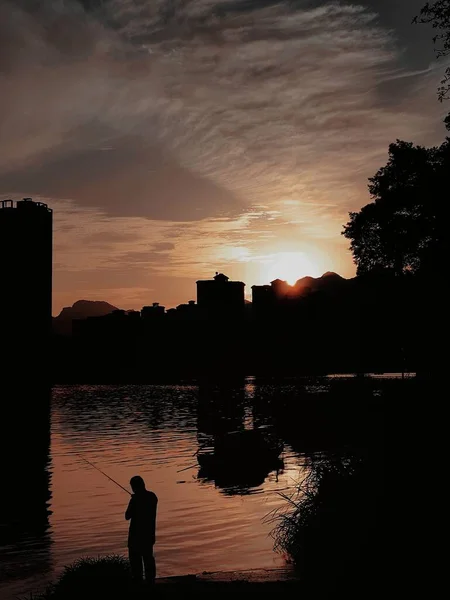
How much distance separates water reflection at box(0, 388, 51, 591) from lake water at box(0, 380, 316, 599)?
0.25 feet

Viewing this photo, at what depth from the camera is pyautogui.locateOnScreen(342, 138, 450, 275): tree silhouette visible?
6306cm

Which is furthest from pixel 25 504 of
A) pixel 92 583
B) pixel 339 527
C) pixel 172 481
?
pixel 92 583

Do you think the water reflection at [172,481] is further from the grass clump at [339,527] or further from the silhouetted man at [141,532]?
the silhouetted man at [141,532]

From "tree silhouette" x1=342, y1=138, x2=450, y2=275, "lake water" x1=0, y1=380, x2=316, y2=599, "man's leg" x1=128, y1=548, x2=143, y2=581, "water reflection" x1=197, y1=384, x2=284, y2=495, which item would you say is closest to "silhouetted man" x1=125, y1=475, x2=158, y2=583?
"man's leg" x1=128, y1=548, x2=143, y2=581

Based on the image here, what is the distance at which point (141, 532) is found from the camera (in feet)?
56.6

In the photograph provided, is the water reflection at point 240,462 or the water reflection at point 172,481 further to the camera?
the water reflection at point 240,462

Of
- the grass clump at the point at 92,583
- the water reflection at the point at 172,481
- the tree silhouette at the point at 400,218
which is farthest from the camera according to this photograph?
the tree silhouette at the point at 400,218

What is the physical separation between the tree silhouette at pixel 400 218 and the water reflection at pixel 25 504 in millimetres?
32569

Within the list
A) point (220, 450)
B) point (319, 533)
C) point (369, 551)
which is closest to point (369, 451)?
point (319, 533)

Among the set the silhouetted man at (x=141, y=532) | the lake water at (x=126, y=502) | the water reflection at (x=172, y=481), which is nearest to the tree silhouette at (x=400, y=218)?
the water reflection at (x=172, y=481)

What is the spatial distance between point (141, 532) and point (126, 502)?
29.9 meters

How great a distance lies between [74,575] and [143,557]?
192 cm

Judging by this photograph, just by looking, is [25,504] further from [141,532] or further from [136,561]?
[141,532]

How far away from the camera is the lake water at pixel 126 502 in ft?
96.9
